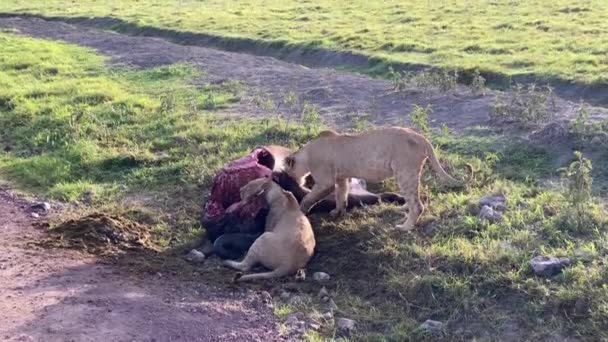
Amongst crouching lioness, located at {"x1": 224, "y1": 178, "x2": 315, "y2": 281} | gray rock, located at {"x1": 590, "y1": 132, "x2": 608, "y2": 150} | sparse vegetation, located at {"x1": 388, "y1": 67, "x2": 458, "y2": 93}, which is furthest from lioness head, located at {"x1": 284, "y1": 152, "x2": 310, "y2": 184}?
sparse vegetation, located at {"x1": 388, "y1": 67, "x2": 458, "y2": 93}

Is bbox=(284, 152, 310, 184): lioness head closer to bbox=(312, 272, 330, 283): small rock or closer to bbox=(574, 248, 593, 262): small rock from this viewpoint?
bbox=(312, 272, 330, 283): small rock

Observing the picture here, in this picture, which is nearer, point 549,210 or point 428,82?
point 549,210

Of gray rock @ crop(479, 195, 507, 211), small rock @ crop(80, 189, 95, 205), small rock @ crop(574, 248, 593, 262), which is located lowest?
small rock @ crop(80, 189, 95, 205)

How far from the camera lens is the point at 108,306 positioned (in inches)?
227

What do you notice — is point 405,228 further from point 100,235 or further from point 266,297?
point 100,235

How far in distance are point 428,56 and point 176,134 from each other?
5.44 metres

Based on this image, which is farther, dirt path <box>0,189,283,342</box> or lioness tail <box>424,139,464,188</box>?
lioness tail <box>424,139,464,188</box>

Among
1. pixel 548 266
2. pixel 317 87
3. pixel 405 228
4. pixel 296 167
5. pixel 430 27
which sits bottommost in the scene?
pixel 430 27

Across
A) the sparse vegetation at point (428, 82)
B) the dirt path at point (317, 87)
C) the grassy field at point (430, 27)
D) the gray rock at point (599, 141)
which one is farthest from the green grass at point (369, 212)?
the grassy field at point (430, 27)

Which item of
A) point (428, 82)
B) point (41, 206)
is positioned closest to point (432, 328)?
point (41, 206)

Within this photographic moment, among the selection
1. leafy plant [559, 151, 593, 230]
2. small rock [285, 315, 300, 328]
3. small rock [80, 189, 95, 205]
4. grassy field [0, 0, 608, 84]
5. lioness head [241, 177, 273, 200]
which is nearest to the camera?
small rock [285, 315, 300, 328]

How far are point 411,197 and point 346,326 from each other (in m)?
1.55

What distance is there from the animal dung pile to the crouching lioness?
3.15 ft

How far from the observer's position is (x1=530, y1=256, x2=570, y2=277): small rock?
568 centimetres
